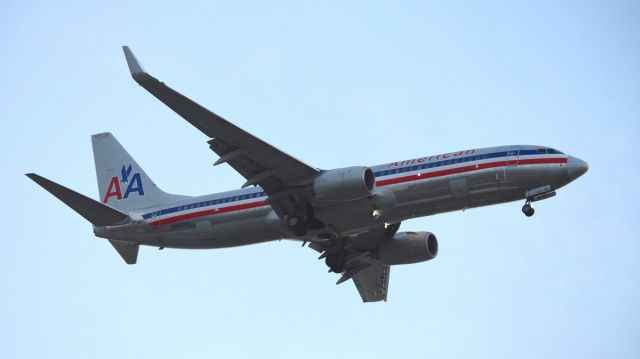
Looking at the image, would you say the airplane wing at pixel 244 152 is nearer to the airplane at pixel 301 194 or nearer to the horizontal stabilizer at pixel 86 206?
the airplane at pixel 301 194

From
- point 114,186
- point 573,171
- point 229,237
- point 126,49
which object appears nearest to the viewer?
point 126,49

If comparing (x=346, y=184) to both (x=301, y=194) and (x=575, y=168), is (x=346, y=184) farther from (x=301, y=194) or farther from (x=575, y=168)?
(x=575, y=168)

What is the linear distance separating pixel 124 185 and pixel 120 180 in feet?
1.69

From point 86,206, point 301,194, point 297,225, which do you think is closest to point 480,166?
point 301,194

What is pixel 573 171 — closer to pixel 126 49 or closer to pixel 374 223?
pixel 374 223

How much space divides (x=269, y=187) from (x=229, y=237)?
3449 mm

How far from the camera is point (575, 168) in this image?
4428cm

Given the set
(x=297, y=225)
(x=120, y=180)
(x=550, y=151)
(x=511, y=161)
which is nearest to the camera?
(x=511, y=161)

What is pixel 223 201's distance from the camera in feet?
159

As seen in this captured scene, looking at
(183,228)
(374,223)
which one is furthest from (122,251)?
(374,223)

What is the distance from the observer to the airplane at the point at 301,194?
145ft

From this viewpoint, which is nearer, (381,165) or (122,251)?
(381,165)

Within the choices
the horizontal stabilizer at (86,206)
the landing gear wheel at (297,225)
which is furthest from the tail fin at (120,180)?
the landing gear wheel at (297,225)

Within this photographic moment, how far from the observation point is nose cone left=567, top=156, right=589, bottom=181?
1743 inches
